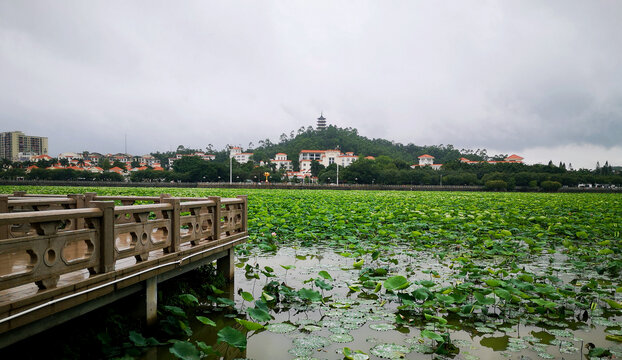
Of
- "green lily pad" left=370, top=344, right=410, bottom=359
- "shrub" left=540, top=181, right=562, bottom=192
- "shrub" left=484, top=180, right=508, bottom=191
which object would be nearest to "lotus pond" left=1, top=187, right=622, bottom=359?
"green lily pad" left=370, top=344, right=410, bottom=359

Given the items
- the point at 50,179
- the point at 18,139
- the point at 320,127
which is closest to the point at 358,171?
the point at 50,179

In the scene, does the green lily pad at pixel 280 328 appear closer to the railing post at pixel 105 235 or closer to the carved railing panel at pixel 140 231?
the carved railing panel at pixel 140 231

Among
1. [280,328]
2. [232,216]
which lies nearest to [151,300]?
[280,328]

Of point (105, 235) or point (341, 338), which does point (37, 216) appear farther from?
point (341, 338)

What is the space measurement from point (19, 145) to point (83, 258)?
203 m

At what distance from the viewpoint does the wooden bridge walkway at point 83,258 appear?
2791mm

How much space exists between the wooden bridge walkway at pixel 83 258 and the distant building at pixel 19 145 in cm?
18529

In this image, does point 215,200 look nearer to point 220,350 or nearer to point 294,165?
point 220,350

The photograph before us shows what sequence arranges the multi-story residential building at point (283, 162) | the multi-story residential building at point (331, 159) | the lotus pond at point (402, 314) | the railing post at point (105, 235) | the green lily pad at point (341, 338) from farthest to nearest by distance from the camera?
1. the multi-story residential building at point (283, 162)
2. the multi-story residential building at point (331, 159)
3. the green lily pad at point (341, 338)
4. the lotus pond at point (402, 314)
5. the railing post at point (105, 235)

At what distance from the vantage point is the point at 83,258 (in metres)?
3.35

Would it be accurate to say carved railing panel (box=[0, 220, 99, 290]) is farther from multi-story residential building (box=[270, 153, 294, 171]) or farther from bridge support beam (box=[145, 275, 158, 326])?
multi-story residential building (box=[270, 153, 294, 171])

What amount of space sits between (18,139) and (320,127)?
128 meters

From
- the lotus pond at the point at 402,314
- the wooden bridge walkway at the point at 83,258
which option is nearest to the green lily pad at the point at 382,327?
the lotus pond at the point at 402,314

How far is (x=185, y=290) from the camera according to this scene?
5.54m
